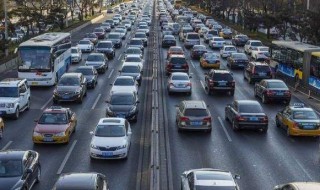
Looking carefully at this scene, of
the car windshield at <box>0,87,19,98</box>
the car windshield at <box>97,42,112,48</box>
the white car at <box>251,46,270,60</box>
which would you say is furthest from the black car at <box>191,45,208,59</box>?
the car windshield at <box>0,87,19,98</box>

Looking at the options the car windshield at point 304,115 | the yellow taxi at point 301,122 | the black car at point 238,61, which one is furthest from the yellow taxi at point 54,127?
the black car at point 238,61

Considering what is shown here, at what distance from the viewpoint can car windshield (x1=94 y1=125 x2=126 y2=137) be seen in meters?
23.8

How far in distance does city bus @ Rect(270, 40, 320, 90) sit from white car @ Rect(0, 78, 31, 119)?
63.4 feet

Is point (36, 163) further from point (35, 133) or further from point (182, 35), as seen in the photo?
point (182, 35)

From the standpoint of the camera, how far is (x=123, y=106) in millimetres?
30438

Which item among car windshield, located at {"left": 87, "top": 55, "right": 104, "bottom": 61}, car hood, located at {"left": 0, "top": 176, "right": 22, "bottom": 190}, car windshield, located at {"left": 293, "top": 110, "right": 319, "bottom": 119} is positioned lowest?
car windshield, located at {"left": 87, "top": 55, "right": 104, "bottom": 61}

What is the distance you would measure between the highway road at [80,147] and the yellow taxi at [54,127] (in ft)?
1.33

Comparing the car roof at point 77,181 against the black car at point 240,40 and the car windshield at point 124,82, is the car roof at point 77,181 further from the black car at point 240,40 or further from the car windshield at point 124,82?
the black car at point 240,40

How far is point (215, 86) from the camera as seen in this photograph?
A: 128ft

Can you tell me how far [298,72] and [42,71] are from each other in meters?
18.6

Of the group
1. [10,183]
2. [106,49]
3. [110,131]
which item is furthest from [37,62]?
[10,183]

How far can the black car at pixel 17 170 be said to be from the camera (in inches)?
701

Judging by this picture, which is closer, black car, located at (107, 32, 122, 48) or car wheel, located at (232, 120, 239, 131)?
car wheel, located at (232, 120, 239, 131)

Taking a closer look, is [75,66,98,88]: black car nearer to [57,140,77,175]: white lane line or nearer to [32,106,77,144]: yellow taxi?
[32,106,77,144]: yellow taxi
